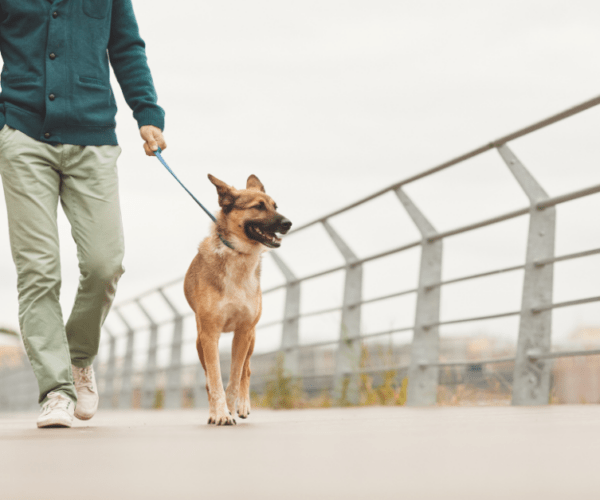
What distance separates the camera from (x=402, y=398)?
5.39m

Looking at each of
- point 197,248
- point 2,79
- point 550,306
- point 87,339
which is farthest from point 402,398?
point 2,79

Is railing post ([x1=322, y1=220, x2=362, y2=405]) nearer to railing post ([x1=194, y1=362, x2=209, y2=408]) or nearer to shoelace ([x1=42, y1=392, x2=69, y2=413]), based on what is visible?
shoelace ([x1=42, y1=392, x2=69, y2=413])

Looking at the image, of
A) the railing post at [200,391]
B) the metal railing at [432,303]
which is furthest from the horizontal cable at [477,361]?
the railing post at [200,391]

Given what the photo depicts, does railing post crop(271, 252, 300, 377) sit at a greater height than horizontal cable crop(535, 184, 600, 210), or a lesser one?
lesser

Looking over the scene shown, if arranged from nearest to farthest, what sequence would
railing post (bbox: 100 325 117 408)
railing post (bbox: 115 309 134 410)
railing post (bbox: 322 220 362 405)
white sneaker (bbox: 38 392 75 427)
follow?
white sneaker (bbox: 38 392 75 427)
railing post (bbox: 322 220 362 405)
railing post (bbox: 115 309 134 410)
railing post (bbox: 100 325 117 408)

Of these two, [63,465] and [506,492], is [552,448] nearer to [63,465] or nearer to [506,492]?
[506,492]

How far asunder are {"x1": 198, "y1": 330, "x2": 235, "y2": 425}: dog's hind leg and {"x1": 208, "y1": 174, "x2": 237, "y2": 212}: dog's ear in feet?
2.11

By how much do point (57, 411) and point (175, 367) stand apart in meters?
7.49

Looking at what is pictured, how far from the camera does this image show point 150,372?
37.2 feet

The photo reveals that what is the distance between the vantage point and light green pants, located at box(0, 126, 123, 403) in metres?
3.16

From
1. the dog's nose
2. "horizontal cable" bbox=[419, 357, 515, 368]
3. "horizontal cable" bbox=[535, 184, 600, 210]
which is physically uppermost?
"horizontal cable" bbox=[535, 184, 600, 210]

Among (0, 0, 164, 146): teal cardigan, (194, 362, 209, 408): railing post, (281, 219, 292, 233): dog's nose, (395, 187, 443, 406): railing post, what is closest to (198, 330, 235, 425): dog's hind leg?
(281, 219, 292, 233): dog's nose

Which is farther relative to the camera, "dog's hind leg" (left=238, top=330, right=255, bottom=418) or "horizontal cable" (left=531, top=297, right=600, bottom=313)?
"horizontal cable" (left=531, top=297, right=600, bottom=313)

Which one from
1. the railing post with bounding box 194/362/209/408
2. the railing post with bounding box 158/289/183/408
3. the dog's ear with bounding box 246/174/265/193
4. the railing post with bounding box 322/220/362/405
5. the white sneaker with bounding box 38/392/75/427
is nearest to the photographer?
the white sneaker with bounding box 38/392/75/427
